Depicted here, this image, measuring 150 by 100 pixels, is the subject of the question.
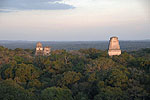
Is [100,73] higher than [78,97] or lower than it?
higher

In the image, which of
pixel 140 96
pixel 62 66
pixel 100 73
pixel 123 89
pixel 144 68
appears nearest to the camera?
pixel 140 96

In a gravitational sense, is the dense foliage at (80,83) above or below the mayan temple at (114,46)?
below

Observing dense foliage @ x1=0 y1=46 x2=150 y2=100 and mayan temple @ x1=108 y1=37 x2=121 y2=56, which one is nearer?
dense foliage @ x1=0 y1=46 x2=150 y2=100

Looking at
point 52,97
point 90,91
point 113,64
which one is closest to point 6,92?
point 52,97

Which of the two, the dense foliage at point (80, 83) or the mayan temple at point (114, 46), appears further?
the mayan temple at point (114, 46)

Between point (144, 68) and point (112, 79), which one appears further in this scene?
point (144, 68)

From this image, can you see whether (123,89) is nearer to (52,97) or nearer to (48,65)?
(52,97)

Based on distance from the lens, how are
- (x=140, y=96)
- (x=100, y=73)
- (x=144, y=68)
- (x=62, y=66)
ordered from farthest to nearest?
(x=62, y=66), (x=144, y=68), (x=100, y=73), (x=140, y=96)

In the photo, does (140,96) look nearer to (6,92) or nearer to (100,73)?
(100,73)

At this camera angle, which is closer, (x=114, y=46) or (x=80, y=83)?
(x=80, y=83)

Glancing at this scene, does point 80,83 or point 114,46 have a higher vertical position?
point 114,46

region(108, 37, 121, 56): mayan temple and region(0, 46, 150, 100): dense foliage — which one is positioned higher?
region(108, 37, 121, 56): mayan temple
